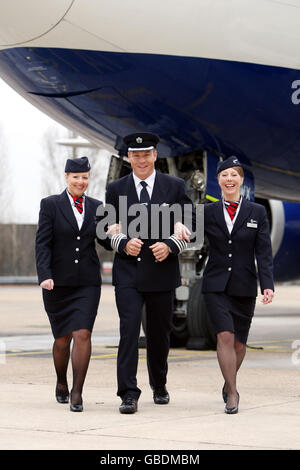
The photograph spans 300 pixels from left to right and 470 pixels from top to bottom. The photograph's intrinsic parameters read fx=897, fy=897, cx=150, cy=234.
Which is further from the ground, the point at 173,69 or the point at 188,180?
the point at 173,69

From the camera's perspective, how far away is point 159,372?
19.5 feet

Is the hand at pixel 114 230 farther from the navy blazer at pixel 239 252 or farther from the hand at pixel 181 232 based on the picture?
the navy blazer at pixel 239 252

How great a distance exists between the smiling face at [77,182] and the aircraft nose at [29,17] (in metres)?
1.77

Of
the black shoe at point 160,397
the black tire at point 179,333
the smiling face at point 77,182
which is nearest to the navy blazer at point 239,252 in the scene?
the black shoe at point 160,397

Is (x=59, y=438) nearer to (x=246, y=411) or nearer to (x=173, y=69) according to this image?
(x=246, y=411)

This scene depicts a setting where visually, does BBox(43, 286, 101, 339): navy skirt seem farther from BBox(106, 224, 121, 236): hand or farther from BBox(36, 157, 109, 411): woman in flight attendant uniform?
BBox(106, 224, 121, 236): hand

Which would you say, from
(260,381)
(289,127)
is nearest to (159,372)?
(260,381)

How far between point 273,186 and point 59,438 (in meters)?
6.21

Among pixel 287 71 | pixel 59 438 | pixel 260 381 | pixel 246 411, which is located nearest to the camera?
pixel 59 438

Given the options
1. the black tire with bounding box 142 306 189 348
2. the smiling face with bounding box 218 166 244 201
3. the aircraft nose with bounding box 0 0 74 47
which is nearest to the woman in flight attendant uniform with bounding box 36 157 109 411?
the smiling face with bounding box 218 166 244 201

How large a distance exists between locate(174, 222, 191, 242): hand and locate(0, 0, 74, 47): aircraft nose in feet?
7.99

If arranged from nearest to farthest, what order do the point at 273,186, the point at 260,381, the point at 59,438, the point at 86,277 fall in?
the point at 59,438
the point at 86,277
the point at 260,381
the point at 273,186

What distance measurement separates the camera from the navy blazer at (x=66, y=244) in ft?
19.6

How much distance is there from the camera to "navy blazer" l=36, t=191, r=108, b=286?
19.6ft
